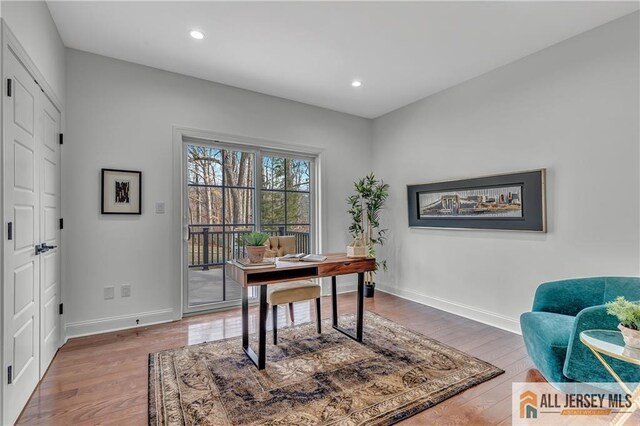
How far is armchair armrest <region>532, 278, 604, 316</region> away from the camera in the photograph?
91.2 inches

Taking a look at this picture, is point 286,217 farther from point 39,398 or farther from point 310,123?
point 39,398

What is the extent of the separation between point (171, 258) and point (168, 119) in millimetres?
1556

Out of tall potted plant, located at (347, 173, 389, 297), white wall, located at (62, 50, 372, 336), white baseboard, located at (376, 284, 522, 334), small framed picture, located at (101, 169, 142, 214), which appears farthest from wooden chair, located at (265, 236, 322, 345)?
white baseboard, located at (376, 284, 522, 334)

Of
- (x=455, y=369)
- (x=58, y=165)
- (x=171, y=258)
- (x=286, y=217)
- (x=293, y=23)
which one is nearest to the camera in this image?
(x=455, y=369)

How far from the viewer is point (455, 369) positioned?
2322 mm

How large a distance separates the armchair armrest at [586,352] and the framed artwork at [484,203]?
122 cm

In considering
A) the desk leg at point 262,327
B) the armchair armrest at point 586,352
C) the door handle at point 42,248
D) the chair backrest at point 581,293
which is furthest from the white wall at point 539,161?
the door handle at point 42,248

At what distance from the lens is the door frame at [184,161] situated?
11.3 ft

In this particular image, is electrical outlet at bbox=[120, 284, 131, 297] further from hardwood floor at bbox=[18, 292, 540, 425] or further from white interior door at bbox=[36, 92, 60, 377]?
white interior door at bbox=[36, 92, 60, 377]

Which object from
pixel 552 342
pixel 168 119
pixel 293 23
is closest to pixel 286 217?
pixel 168 119

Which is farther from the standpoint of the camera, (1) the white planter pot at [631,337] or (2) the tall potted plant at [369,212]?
(2) the tall potted plant at [369,212]

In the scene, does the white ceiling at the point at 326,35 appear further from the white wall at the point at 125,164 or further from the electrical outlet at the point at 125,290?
the electrical outlet at the point at 125,290

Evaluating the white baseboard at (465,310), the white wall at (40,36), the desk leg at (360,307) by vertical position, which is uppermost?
the white wall at (40,36)

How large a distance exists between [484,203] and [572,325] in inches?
62.8
